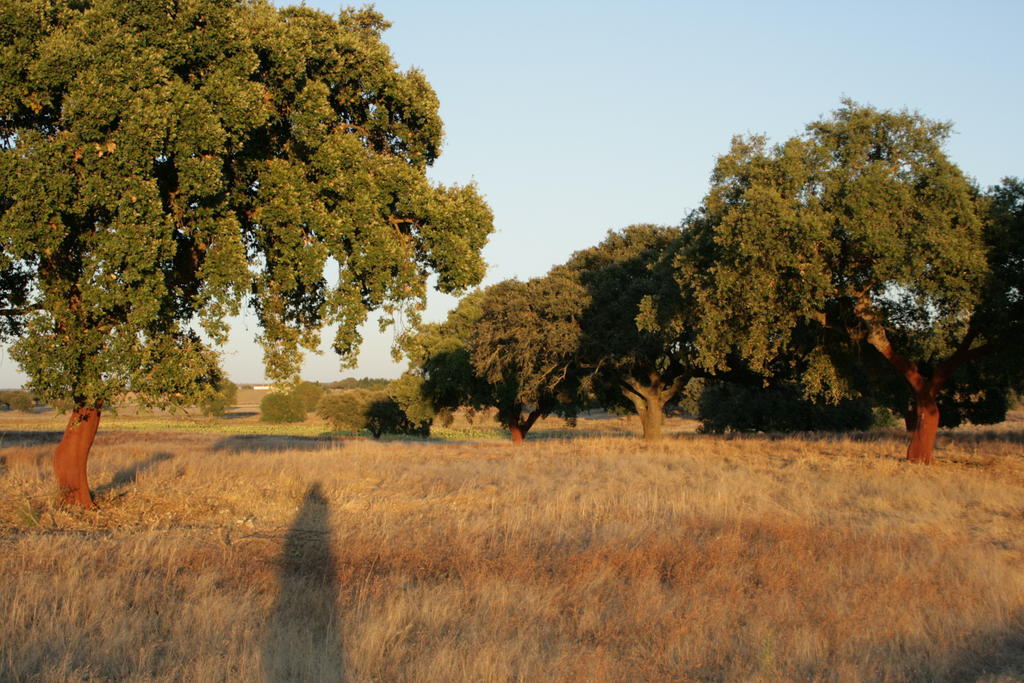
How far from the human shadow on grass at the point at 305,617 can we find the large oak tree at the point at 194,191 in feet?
11.2

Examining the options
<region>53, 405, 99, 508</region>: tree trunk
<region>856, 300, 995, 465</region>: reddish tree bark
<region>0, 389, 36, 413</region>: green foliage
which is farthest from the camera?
<region>0, 389, 36, 413</region>: green foliage

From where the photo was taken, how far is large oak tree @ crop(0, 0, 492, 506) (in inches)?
426

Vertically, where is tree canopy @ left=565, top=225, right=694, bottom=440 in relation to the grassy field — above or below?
above

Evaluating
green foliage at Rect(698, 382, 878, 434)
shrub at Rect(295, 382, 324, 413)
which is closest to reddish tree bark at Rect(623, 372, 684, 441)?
green foliage at Rect(698, 382, 878, 434)

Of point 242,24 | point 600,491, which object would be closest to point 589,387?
point 600,491

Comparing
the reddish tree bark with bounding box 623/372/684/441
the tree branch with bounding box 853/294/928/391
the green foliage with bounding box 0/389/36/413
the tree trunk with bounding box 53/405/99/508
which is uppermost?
the tree branch with bounding box 853/294/928/391

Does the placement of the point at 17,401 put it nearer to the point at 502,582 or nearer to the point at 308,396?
the point at 308,396

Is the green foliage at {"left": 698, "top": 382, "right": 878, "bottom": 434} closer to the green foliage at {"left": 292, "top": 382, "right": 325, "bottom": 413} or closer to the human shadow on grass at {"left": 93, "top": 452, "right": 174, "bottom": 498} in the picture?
the human shadow on grass at {"left": 93, "top": 452, "right": 174, "bottom": 498}

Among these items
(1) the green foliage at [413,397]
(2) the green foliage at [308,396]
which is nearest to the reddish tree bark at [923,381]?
(1) the green foliage at [413,397]

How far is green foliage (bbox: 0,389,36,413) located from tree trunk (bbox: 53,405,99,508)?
106824 mm

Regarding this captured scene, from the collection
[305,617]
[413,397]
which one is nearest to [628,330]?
[413,397]

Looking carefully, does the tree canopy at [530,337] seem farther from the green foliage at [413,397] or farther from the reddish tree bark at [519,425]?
the green foliage at [413,397]

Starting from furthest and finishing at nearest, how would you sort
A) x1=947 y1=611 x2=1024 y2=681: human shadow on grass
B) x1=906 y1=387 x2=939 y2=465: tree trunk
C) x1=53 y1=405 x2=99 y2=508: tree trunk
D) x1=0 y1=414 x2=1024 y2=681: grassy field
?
x1=906 y1=387 x2=939 y2=465: tree trunk, x1=53 y1=405 x2=99 y2=508: tree trunk, x1=947 y1=611 x2=1024 y2=681: human shadow on grass, x1=0 y1=414 x2=1024 y2=681: grassy field

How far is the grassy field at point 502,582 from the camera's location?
6.46m
